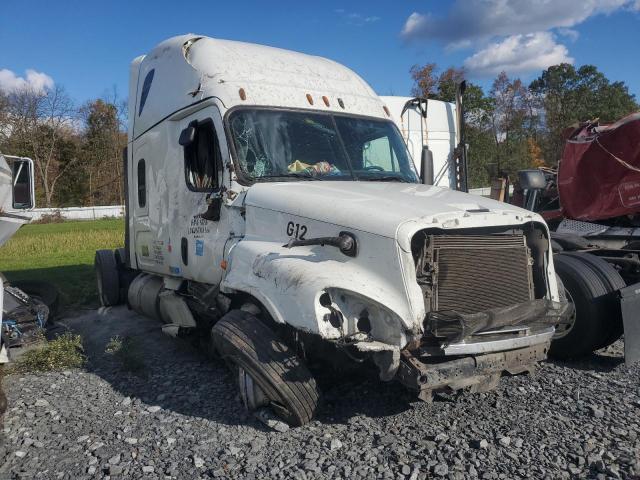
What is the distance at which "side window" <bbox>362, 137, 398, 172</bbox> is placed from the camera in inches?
218

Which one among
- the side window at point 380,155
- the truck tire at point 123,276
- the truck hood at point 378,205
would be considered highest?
the side window at point 380,155

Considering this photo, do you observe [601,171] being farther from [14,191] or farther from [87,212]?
[87,212]

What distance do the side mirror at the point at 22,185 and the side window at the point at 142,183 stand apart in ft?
4.15

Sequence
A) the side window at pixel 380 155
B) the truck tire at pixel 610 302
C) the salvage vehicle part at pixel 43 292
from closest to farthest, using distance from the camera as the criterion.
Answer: the truck tire at pixel 610 302
the side window at pixel 380 155
the salvage vehicle part at pixel 43 292

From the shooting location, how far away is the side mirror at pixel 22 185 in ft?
22.9

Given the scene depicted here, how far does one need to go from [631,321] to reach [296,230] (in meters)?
3.05

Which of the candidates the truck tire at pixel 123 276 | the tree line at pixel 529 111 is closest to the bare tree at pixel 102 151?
the tree line at pixel 529 111

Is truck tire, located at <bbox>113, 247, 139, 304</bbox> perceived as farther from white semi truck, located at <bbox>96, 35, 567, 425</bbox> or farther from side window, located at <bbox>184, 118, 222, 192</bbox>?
side window, located at <bbox>184, 118, 222, 192</bbox>

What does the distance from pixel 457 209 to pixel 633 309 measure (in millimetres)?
2143

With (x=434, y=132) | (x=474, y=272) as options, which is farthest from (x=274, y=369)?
(x=434, y=132)

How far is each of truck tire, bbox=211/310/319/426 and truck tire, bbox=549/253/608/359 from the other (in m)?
2.54

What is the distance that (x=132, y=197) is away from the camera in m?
7.56

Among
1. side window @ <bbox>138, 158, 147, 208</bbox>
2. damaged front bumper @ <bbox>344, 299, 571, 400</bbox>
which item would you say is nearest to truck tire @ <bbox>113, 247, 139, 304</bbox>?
side window @ <bbox>138, 158, 147, 208</bbox>

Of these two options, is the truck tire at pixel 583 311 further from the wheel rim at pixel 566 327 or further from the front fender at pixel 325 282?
the front fender at pixel 325 282
